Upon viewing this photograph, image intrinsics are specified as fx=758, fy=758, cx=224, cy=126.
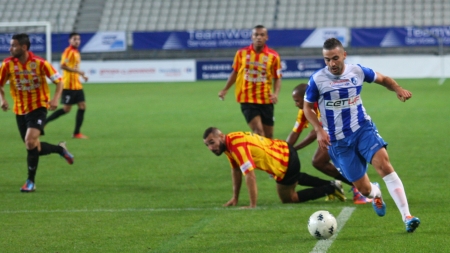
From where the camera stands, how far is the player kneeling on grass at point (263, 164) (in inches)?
300

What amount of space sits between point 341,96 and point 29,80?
179 inches

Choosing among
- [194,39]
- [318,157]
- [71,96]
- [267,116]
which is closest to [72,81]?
[71,96]

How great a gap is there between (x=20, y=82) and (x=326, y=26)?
97.6 ft

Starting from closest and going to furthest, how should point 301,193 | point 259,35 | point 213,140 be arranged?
point 213,140 < point 301,193 < point 259,35

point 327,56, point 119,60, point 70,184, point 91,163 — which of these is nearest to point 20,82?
point 70,184

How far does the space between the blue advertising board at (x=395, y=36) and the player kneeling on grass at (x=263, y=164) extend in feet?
89.1

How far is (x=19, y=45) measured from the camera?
9.27 meters

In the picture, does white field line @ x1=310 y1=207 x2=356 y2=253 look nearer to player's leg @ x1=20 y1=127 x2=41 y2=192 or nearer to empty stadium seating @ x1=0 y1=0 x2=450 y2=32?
player's leg @ x1=20 y1=127 x2=41 y2=192

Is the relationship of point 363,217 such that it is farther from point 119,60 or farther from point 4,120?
point 119,60

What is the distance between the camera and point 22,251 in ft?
20.0

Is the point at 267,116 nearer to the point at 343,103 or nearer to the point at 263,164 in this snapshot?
the point at 263,164

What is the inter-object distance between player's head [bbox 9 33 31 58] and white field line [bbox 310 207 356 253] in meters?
4.40

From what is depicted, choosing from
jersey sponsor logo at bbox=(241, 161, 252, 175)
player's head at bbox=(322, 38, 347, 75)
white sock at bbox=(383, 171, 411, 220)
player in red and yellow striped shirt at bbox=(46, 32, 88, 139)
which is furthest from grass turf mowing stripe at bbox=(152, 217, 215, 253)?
player in red and yellow striped shirt at bbox=(46, 32, 88, 139)

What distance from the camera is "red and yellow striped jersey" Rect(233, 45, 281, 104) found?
1113 cm
